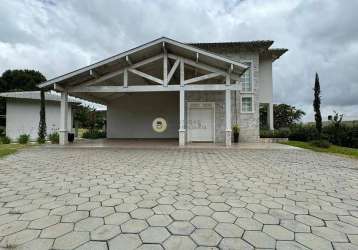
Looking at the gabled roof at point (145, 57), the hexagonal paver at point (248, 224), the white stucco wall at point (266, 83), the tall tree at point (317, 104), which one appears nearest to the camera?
the hexagonal paver at point (248, 224)

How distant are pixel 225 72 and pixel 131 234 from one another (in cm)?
906

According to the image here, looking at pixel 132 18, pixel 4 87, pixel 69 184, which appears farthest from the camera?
pixel 4 87

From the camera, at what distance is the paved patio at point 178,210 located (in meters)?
1.88

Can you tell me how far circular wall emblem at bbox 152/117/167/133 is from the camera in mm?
15547

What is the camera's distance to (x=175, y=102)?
1536 cm

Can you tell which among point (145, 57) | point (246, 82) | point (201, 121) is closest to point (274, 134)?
point (246, 82)

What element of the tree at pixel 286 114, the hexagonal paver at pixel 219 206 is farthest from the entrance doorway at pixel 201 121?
the tree at pixel 286 114

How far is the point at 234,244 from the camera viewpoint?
5.95ft

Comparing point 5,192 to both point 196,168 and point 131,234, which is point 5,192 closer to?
point 131,234

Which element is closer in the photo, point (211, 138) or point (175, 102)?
point (211, 138)

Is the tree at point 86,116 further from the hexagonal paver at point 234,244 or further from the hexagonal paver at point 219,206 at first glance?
the hexagonal paver at point 234,244

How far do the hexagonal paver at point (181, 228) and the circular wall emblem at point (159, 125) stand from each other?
1340 cm

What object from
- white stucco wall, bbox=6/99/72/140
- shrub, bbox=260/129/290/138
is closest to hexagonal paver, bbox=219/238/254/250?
shrub, bbox=260/129/290/138

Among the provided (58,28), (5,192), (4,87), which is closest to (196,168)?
(5,192)
